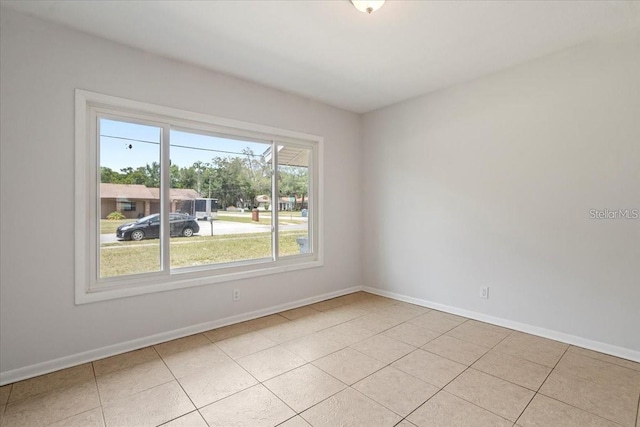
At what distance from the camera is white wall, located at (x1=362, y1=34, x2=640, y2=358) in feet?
8.48

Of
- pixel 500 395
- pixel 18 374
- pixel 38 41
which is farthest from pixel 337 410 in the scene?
pixel 38 41

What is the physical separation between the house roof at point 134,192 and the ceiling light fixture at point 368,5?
230cm

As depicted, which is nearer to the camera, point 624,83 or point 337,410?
point 337,410

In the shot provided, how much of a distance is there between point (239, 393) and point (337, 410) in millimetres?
679

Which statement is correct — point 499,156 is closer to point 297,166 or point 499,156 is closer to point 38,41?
point 297,166

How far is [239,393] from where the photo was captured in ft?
6.83

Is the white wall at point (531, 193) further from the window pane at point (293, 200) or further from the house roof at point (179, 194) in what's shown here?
the house roof at point (179, 194)

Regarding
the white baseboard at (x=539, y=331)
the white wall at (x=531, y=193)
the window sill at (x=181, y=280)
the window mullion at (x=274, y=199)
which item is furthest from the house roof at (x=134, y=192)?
the white baseboard at (x=539, y=331)

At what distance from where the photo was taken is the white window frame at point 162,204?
2.48 metres

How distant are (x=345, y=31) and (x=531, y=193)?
7.72 ft

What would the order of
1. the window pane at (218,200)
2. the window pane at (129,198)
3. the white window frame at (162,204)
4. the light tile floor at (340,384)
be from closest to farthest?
the light tile floor at (340,384)
the white window frame at (162,204)
the window pane at (129,198)
the window pane at (218,200)

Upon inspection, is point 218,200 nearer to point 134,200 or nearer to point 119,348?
point 134,200

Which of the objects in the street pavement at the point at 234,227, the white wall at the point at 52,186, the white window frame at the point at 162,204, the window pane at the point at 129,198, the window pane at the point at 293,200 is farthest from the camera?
the window pane at the point at 293,200

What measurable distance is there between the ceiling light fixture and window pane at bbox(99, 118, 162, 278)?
2.12 m
